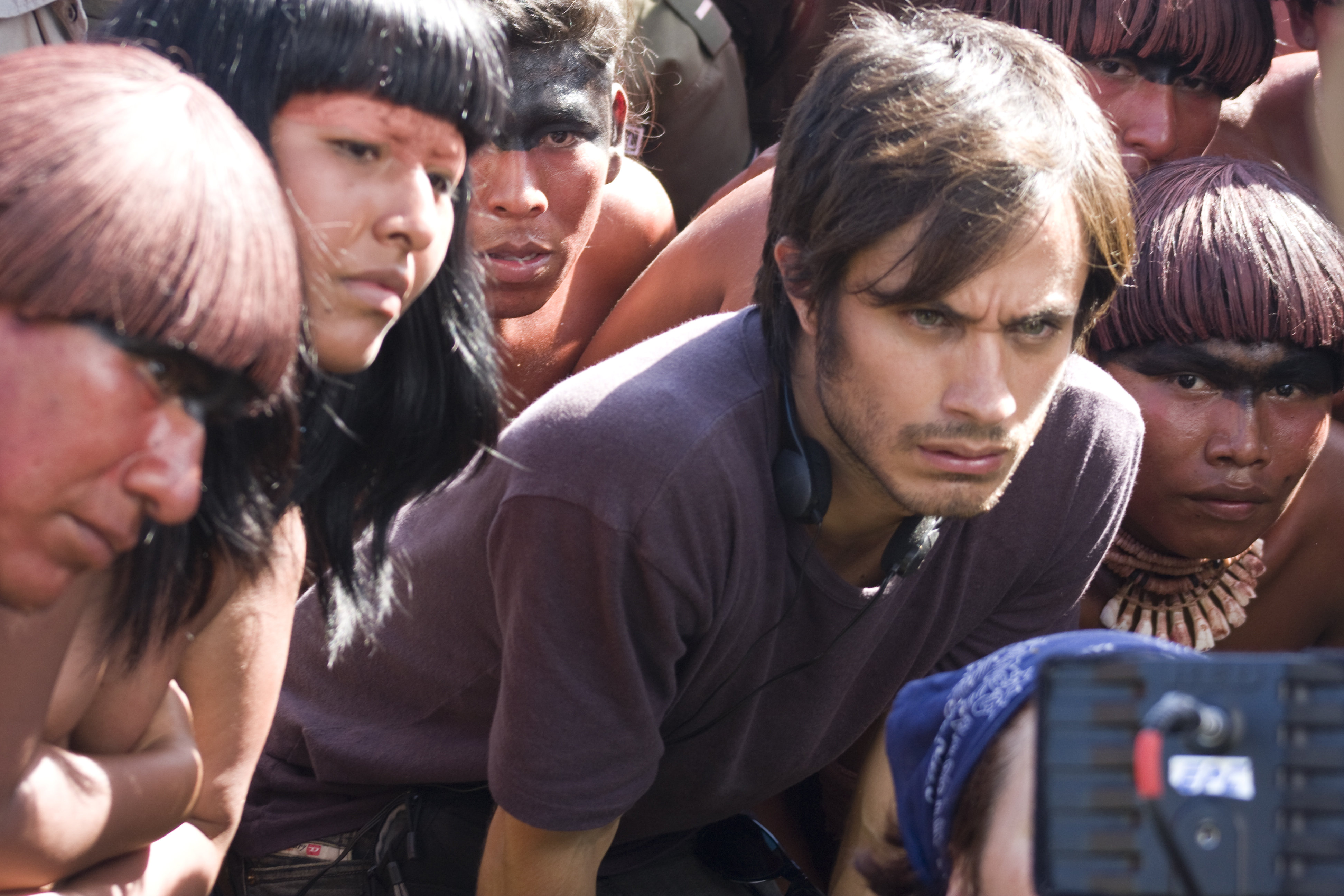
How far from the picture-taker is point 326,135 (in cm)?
134

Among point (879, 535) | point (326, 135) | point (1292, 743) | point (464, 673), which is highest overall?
point (326, 135)

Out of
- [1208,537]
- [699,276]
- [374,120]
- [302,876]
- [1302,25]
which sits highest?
[374,120]

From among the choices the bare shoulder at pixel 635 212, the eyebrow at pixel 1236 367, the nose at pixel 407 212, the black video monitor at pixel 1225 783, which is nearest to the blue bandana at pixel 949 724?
the black video monitor at pixel 1225 783

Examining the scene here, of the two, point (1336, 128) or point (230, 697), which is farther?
point (230, 697)

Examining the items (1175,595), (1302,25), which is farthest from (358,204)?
(1302,25)

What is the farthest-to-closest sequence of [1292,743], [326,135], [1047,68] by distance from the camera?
1. [1047,68]
2. [326,135]
3. [1292,743]

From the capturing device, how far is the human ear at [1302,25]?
307 cm

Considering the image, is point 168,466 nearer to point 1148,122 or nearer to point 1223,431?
point 1223,431

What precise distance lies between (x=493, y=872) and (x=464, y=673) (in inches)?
12.2

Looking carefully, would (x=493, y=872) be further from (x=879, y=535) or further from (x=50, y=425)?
(x=50, y=425)

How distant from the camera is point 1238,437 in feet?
7.32

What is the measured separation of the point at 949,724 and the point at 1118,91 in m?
1.92

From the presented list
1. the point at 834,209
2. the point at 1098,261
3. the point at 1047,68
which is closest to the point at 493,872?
the point at 834,209

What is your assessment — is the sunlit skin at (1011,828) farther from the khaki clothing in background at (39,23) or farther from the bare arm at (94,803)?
the khaki clothing in background at (39,23)
